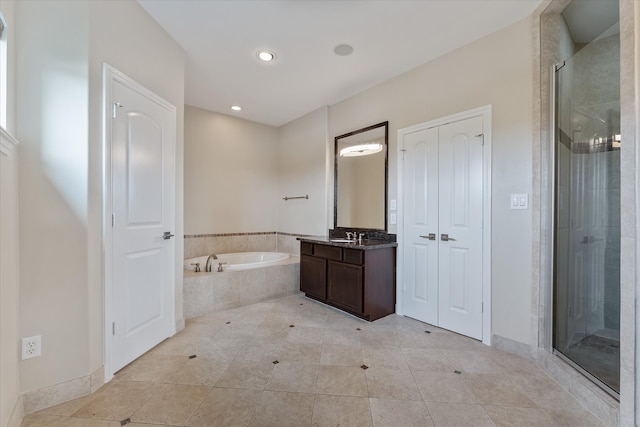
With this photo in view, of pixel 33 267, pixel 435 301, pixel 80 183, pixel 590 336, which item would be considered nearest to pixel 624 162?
pixel 590 336

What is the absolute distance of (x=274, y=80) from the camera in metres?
3.13

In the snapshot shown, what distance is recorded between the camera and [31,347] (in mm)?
1510

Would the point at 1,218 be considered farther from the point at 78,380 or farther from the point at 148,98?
the point at 148,98

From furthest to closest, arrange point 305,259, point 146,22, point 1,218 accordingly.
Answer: point 305,259, point 146,22, point 1,218

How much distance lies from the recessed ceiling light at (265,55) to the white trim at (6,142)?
6.42 feet

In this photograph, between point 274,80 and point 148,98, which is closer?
point 148,98

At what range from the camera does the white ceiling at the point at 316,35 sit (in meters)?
2.03

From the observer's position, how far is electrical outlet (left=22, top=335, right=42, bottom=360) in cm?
149

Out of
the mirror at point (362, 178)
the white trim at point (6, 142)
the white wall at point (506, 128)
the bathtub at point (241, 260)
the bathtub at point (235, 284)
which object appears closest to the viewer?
the white trim at point (6, 142)

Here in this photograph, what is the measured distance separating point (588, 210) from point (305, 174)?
325 cm

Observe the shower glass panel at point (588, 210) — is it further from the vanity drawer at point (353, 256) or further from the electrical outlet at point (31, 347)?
the electrical outlet at point (31, 347)

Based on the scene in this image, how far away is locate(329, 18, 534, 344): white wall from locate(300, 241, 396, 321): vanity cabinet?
1.00 metres

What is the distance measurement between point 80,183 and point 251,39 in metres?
1.79

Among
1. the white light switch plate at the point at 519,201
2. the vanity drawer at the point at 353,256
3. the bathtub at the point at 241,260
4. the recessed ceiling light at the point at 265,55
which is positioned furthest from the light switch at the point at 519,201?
the bathtub at the point at 241,260
